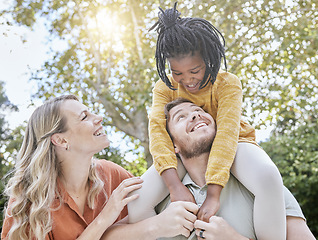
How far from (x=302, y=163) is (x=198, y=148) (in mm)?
5272

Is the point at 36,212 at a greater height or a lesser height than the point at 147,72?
lesser

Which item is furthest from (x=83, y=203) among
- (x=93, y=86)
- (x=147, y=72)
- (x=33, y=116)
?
(x=93, y=86)

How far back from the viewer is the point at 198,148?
6.31 ft

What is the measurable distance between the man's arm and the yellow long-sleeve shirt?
0.56 ft

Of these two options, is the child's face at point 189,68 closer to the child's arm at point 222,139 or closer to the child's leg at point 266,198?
the child's arm at point 222,139

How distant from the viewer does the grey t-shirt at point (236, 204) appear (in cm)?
177

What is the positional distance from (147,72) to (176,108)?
3.85 metres

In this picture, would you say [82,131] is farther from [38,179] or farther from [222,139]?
[222,139]

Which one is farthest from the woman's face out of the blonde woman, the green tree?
the green tree

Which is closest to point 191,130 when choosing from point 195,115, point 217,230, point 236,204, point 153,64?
point 195,115

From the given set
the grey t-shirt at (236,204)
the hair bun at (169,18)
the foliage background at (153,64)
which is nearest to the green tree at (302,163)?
the foliage background at (153,64)

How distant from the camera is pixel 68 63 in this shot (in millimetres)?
7527

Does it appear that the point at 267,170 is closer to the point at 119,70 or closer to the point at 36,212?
the point at 36,212

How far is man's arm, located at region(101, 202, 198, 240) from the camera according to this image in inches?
67.6
